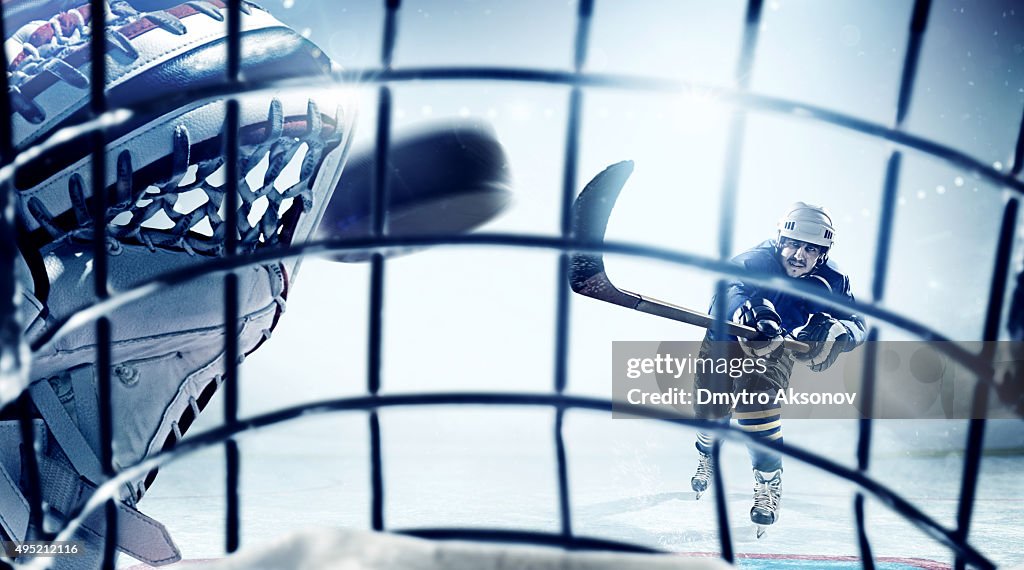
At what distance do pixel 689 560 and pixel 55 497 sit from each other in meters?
0.71

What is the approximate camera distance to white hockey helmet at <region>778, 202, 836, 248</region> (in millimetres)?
1654

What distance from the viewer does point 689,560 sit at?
0.68 feet

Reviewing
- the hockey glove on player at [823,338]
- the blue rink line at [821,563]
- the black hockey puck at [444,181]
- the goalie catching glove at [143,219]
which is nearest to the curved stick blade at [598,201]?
the black hockey puck at [444,181]

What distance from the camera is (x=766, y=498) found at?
62.8 inches

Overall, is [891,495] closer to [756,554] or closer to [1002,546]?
[756,554]

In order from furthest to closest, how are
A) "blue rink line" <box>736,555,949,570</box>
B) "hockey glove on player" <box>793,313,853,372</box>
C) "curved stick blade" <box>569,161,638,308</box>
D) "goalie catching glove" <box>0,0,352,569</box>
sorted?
"hockey glove on player" <box>793,313,853,372</box> < "blue rink line" <box>736,555,949,570</box> < "goalie catching glove" <box>0,0,352,569</box> < "curved stick blade" <box>569,161,638,308</box>

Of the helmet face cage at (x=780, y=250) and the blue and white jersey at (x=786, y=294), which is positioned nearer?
the blue and white jersey at (x=786, y=294)

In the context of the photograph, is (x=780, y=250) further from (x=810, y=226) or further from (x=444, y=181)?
(x=444, y=181)

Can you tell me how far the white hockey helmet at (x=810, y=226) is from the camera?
165 cm

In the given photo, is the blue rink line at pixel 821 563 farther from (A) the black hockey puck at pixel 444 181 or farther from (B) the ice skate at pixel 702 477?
(A) the black hockey puck at pixel 444 181

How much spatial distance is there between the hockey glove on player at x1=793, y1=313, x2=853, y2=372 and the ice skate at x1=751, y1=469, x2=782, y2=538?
0.24 m

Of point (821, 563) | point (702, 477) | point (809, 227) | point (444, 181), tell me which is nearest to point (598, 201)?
point (444, 181)

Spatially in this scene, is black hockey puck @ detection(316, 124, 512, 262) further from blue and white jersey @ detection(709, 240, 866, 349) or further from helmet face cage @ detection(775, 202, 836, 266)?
helmet face cage @ detection(775, 202, 836, 266)

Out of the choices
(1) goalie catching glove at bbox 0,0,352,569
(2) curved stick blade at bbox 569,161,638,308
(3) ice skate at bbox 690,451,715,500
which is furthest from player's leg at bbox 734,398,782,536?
(2) curved stick blade at bbox 569,161,638,308
